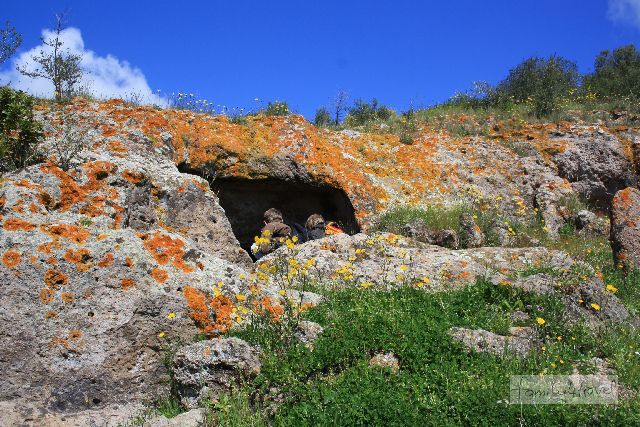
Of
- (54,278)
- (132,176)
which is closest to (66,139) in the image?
(132,176)

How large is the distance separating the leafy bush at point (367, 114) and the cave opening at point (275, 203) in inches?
184

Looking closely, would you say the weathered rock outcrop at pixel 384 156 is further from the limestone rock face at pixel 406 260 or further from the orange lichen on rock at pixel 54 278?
the orange lichen on rock at pixel 54 278

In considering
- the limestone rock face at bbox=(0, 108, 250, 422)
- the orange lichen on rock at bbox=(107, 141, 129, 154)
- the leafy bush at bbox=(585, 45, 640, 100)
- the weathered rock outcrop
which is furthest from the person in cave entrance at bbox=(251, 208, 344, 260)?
the leafy bush at bbox=(585, 45, 640, 100)

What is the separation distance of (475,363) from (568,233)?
795 cm

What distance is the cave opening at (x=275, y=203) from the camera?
11516 millimetres

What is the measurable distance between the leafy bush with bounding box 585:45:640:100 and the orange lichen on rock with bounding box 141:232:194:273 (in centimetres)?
1739

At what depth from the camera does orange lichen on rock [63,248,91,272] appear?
568cm

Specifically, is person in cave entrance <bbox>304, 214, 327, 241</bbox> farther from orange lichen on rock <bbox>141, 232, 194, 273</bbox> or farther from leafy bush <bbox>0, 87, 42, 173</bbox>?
leafy bush <bbox>0, 87, 42, 173</bbox>

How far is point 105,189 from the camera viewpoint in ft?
23.9

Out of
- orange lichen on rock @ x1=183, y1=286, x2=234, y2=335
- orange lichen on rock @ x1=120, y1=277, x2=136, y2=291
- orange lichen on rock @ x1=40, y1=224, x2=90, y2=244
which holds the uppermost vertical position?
orange lichen on rock @ x1=40, y1=224, x2=90, y2=244

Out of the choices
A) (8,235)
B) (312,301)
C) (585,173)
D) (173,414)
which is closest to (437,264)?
(312,301)

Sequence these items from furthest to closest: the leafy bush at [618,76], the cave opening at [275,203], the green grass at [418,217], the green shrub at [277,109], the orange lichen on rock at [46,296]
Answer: the leafy bush at [618,76] < the green shrub at [277,109] < the cave opening at [275,203] < the green grass at [418,217] < the orange lichen on rock at [46,296]

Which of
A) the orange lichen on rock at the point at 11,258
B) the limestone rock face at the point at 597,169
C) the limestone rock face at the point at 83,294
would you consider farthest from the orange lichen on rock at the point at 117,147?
the limestone rock face at the point at 597,169

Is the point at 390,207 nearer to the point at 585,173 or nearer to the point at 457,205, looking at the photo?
the point at 457,205
